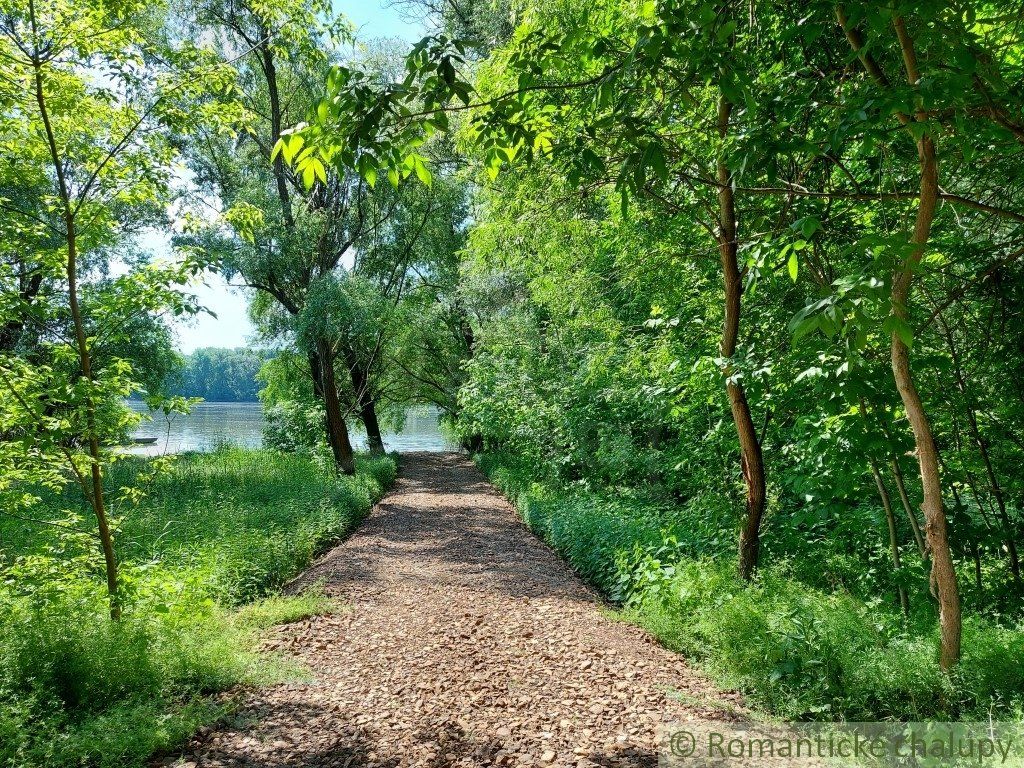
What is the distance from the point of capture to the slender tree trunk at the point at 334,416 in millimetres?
14852

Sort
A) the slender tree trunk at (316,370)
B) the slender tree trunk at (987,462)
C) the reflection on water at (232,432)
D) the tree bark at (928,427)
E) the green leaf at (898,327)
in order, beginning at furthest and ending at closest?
1. the reflection on water at (232,432)
2. the slender tree trunk at (316,370)
3. the slender tree trunk at (987,462)
4. the tree bark at (928,427)
5. the green leaf at (898,327)

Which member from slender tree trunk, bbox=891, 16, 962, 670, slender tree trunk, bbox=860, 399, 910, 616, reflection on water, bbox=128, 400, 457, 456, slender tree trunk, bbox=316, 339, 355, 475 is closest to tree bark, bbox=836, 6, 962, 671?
slender tree trunk, bbox=891, 16, 962, 670

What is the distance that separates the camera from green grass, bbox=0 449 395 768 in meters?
3.02

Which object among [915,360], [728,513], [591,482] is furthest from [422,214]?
[915,360]

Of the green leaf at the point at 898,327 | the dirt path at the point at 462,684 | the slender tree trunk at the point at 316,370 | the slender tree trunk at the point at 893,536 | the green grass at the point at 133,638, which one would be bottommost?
the dirt path at the point at 462,684

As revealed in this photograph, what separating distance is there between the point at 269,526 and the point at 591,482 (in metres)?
5.90

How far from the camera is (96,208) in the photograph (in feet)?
13.5

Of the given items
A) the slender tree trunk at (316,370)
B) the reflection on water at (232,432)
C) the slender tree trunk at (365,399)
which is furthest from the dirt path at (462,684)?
Result: the slender tree trunk at (365,399)

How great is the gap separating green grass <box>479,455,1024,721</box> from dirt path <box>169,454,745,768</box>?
1.05ft

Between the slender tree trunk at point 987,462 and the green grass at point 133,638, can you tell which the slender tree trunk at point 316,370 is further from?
the slender tree trunk at point 987,462

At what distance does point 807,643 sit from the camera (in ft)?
11.9

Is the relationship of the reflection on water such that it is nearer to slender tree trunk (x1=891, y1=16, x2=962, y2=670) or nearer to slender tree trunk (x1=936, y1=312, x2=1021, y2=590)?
slender tree trunk (x1=891, y1=16, x2=962, y2=670)

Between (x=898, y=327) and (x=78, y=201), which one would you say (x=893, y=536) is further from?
(x=78, y=201)

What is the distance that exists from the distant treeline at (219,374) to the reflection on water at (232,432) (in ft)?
4.39
